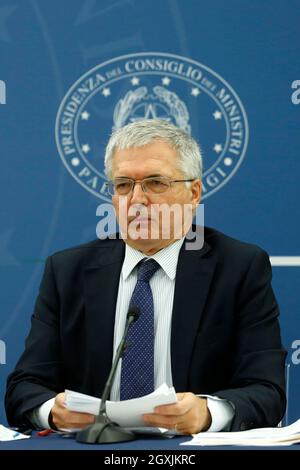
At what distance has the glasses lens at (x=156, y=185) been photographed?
287cm

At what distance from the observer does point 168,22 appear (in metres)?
3.51

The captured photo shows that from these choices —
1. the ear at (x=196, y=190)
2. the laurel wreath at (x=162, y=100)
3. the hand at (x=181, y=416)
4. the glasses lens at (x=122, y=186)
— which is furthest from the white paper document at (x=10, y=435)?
the laurel wreath at (x=162, y=100)

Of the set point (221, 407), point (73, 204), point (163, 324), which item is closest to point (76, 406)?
point (221, 407)

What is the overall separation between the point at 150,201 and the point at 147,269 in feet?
0.80

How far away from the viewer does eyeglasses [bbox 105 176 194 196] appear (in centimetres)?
287

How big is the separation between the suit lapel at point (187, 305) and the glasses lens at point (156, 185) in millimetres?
261

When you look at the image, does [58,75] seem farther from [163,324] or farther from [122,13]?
[163,324]

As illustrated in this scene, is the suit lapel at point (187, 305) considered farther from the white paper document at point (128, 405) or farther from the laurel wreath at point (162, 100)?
the laurel wreath at point (162, 100)

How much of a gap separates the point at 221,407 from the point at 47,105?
1658mm

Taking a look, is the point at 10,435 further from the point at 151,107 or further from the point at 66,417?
the point at 151,107

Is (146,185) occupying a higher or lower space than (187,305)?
higher

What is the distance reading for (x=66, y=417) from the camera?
2.36 meters

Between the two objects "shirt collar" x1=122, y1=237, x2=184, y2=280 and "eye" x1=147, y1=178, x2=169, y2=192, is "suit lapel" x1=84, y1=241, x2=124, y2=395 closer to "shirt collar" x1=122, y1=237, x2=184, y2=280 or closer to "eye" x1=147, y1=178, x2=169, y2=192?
"shirt collar" x1=122, y1=237, x2=184, y2=280
